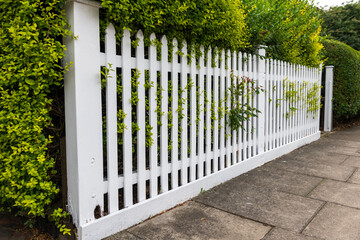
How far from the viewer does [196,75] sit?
323 centimetres

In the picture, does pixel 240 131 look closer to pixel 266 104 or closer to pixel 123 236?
pixel 266 104

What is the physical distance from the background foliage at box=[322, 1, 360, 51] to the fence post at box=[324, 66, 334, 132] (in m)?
11.4

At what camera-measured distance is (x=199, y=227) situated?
2.51 m

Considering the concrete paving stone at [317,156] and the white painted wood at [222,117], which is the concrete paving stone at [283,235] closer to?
the white painted wood at [222,117]

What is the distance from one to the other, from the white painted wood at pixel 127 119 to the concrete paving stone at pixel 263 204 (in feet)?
3.10

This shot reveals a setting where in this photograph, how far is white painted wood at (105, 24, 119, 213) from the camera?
228 cm

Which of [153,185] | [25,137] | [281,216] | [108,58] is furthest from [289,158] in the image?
[25,137]

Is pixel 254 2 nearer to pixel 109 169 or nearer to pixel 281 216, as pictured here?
pixel 281 216

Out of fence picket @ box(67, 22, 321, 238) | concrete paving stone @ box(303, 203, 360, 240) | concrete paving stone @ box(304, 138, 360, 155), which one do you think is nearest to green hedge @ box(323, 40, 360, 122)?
concrete paving stone @ box(304, 138, 360, 155)

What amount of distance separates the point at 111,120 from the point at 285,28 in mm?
3678

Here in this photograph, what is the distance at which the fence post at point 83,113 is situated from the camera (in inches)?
82.3

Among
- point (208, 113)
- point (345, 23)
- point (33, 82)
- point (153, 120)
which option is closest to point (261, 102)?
point (208, 113)

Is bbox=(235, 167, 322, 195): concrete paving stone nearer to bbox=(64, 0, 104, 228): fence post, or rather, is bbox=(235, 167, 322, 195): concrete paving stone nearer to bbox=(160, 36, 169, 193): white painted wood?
bbox=(160, 36, 169, 193): white painted wood

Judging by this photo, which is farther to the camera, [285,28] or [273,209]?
[285,28]
